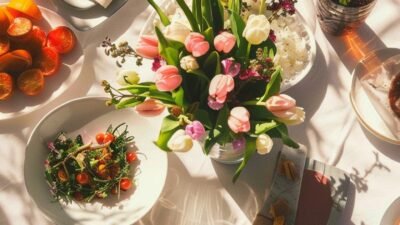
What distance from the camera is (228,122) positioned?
2.11ft

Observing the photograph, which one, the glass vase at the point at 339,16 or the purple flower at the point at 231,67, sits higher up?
the purple flower at the point at 231,67

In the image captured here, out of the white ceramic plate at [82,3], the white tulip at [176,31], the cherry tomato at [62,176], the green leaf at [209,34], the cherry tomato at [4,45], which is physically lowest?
the cherry tomato at [62,176]

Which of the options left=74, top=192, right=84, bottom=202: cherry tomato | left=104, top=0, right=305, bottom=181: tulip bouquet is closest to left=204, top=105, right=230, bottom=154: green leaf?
left=104, top=0, right=305, bottom=181: tulip bouquet

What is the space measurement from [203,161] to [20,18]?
0.51 metres

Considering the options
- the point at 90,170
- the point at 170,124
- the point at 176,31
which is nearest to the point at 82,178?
the point at 90,170

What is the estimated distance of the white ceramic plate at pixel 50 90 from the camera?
0.99 meters

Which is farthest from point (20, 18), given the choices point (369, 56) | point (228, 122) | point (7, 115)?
point (369, 56)

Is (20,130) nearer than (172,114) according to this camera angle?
No

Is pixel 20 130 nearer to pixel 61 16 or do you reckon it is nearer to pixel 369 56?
pixel 61 16

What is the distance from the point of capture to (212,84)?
2.00 feet

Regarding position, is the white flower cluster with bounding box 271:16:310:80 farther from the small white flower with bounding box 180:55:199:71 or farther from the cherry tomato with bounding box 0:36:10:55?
the cherry tomato with bounding box 0:36:10:55

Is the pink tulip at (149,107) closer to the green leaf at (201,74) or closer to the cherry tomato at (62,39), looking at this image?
the green leaf at (201,74)

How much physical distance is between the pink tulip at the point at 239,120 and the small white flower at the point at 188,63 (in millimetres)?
83

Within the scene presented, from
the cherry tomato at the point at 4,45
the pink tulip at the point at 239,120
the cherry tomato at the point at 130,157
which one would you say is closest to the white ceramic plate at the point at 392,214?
the pink tulip at the point at 239,120
